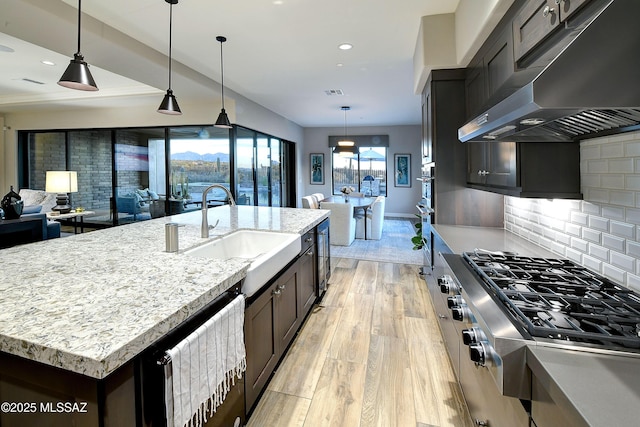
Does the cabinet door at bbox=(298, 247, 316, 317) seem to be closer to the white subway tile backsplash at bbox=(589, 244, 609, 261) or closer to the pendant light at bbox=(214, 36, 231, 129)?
the white subway tile backsplash at bbox=(589, 244, 609, 261)

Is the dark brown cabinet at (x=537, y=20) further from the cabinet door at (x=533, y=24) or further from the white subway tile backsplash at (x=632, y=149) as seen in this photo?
the white subway tile backsplash at (x=632, y=149)

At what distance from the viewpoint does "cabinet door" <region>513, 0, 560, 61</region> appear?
1.31 m

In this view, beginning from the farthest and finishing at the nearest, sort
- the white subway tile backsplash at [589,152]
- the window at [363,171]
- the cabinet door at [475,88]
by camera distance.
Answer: the window at [363,171]
the cabinet door at [475,88]
the white subway tile backsplash at [589,152]

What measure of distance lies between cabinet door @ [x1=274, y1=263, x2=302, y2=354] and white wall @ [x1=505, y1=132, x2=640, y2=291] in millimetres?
1670

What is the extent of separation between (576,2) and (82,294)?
2.04 meters

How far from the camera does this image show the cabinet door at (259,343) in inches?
63.4

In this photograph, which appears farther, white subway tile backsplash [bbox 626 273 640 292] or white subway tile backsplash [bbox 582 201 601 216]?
white subway tile backsplash [bbox 582 201 601 216]

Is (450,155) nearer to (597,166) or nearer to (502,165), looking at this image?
(502,165)

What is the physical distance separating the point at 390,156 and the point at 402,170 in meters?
0.57

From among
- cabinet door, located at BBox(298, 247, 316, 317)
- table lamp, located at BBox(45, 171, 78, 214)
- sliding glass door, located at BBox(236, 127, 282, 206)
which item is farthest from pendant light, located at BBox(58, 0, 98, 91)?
table lamp, located at BBox(45, 171, 78, 214)

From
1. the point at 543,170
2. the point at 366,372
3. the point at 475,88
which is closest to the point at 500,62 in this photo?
the point at 475,88

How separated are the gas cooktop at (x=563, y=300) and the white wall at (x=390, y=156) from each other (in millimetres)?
8276

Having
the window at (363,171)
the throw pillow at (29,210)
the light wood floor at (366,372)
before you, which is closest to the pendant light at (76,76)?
the light wood floor at (366,372)

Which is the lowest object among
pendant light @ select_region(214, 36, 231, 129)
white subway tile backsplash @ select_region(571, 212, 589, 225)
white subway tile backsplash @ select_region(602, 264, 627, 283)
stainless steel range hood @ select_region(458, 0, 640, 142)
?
white subway tile backsplash @ select_region(602, 264, 627, 283)
